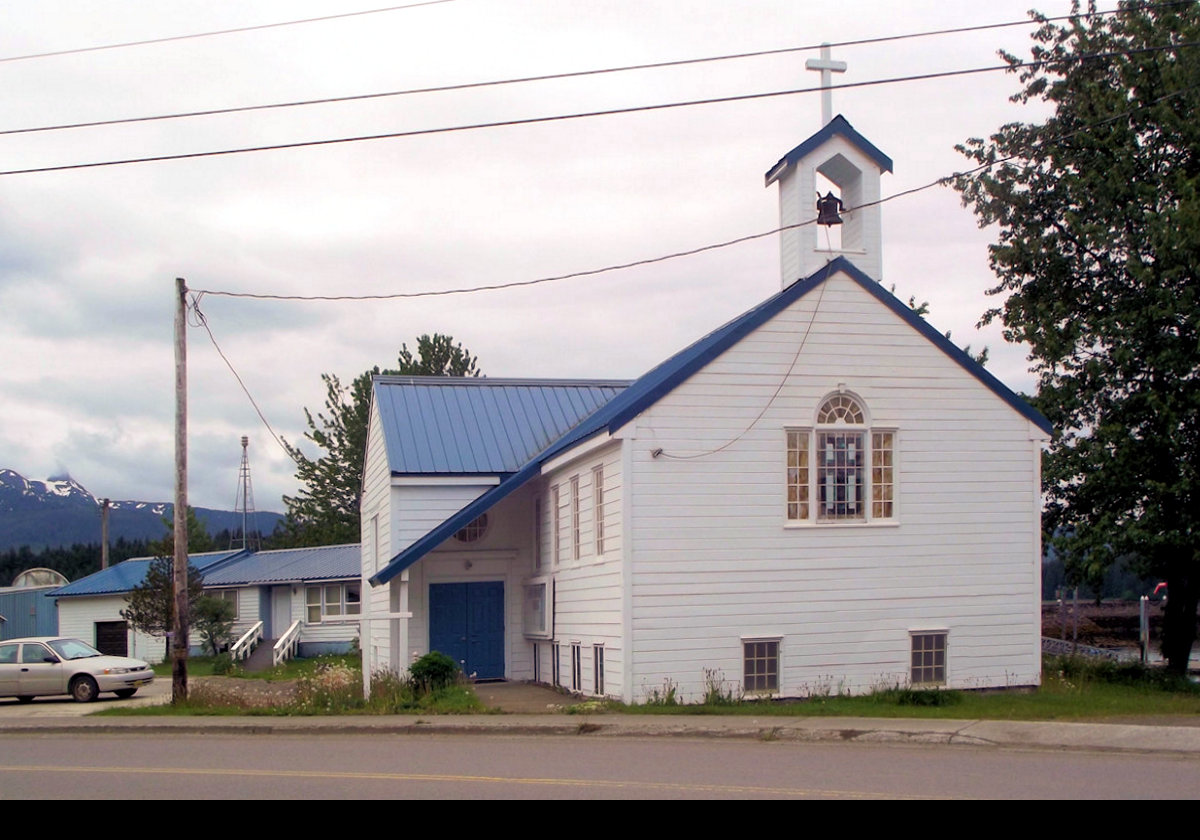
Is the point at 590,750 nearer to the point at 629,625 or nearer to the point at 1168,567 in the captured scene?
the point at 629,625

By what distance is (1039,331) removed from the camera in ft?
84.0

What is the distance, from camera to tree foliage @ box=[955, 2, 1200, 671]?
23.6 meters

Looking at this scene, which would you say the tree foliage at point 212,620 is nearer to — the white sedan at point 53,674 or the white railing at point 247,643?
the white railing at point 247,643

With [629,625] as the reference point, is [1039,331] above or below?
above

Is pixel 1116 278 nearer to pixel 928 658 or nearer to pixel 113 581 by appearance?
pixel 928 658

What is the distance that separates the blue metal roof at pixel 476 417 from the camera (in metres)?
26.6

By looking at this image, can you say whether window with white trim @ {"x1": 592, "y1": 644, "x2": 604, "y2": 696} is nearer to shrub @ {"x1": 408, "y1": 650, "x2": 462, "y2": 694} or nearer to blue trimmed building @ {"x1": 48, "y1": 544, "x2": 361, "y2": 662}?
shrub @ {"x1": 408, "y1": 650, "x2": 462, "y2": 694}

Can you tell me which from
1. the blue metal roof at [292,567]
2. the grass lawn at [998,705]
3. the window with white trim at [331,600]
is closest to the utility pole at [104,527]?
the blue metal roof at [292,567]

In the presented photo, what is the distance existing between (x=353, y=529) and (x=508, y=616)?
38901 millimetres

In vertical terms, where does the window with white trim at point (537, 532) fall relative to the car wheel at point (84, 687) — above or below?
above

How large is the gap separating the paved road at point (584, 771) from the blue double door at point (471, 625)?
335 inches

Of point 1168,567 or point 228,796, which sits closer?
point 228,796

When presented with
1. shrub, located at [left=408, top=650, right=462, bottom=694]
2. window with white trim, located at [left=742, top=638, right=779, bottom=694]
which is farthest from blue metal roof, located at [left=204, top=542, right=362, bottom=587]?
window with white trim, located at [left=742, top=638, right=779, bottom=694]
